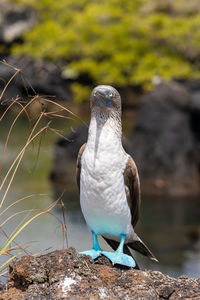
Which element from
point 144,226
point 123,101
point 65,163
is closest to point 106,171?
point 144,226

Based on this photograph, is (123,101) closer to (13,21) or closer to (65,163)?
(13,21)

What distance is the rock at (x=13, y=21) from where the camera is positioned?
20641mm

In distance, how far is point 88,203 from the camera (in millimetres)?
3527

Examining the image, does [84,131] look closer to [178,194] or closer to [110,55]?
[178,194]

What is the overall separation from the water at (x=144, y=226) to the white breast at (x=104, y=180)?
12.3ft

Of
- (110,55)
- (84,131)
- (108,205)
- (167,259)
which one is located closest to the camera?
(108,205)

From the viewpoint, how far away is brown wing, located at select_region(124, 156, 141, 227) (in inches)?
142

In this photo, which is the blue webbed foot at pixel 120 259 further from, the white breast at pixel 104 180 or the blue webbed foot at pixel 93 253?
the white breast at pixel 104 180

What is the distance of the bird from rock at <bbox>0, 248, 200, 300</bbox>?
0.13m

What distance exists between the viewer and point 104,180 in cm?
→ 346

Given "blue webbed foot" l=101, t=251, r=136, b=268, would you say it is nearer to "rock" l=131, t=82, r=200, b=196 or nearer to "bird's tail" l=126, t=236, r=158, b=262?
"bird's tail" l=126, t=236, r=158, b=262

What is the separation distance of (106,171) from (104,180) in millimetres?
56

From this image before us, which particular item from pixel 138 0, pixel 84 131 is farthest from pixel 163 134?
pixel 138 0

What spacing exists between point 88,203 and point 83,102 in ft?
51.3
